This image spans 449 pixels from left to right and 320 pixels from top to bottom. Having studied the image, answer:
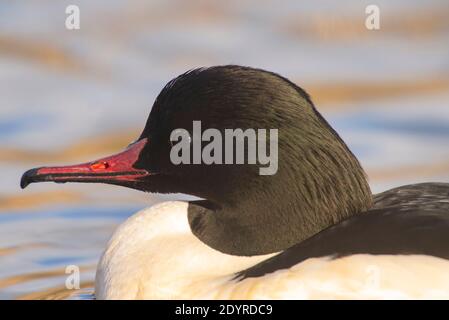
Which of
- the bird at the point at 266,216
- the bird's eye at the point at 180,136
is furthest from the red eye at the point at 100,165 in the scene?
the bird's eye at the point at 180,136

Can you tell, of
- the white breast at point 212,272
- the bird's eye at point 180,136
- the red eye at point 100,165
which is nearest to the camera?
the white breast at point 212,272

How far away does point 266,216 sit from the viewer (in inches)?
225

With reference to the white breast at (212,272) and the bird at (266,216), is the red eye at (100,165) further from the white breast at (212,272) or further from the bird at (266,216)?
the white breast at (212,272)

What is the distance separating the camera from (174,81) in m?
5.72

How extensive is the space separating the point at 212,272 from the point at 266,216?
0.35 m

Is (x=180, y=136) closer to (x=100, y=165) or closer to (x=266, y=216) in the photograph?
(x=100, y=165)

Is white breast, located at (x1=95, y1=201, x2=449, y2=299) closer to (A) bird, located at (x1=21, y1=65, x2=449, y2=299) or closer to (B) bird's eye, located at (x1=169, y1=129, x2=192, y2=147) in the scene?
(A) bird, located at (x1=21, y1=65, x2=449, y2=299)

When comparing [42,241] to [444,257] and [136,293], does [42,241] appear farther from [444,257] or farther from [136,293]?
[444,257]

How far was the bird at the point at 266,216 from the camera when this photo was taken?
211 inches

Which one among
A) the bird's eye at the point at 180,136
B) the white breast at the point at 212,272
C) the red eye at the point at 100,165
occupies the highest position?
the bird's eye at the point at 180,136

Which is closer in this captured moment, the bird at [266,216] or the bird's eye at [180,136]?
the bird at [266,216]

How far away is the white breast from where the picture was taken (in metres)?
5.34

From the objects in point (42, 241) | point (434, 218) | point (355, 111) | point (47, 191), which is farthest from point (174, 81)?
point (355, 111)

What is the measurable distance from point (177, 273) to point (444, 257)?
1218mm
